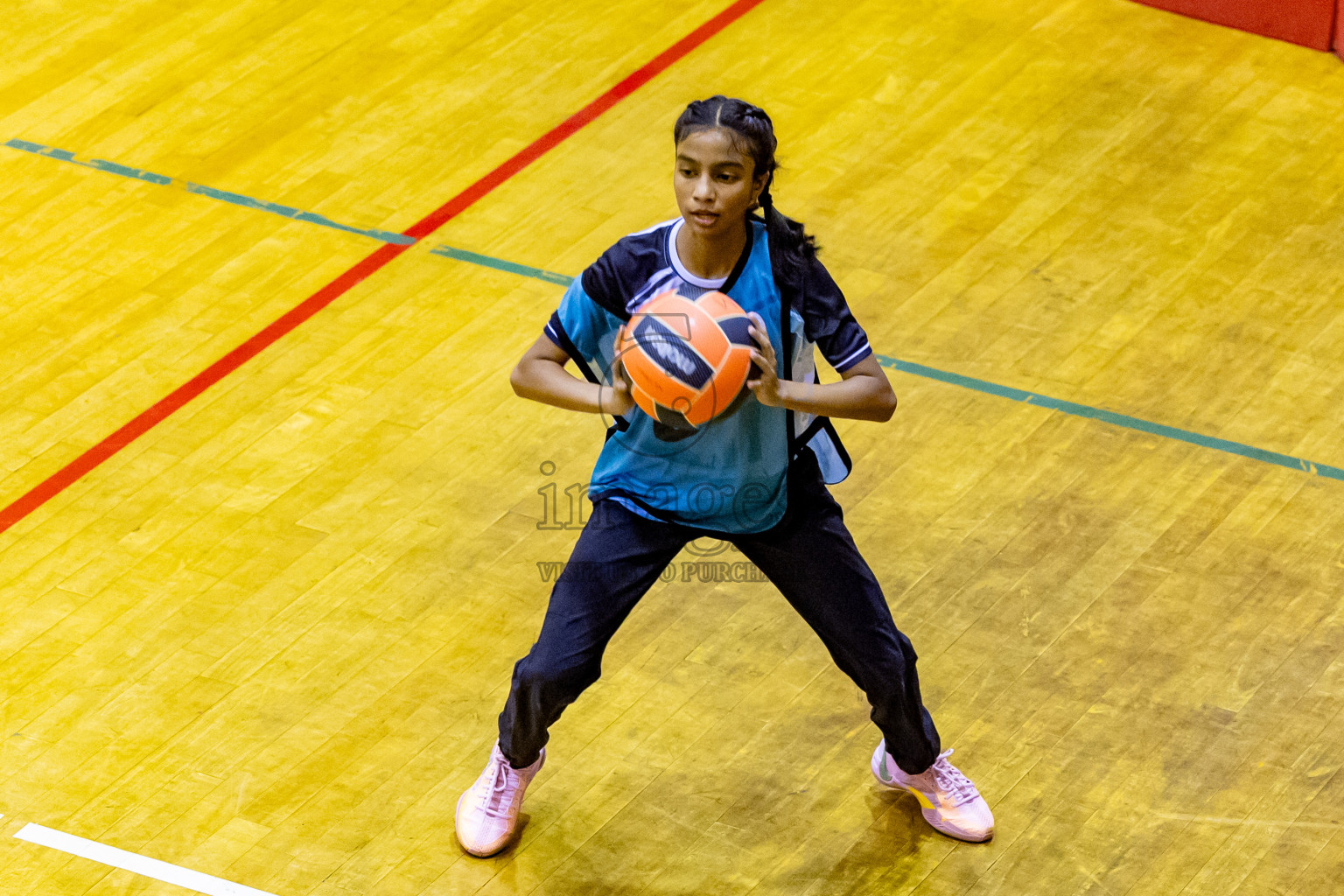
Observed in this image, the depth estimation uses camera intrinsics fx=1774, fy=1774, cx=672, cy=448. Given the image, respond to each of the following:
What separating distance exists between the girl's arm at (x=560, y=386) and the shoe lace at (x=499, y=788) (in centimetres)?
94

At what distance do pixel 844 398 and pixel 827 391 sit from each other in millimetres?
37

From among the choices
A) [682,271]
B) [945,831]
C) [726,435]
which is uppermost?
[682,271]

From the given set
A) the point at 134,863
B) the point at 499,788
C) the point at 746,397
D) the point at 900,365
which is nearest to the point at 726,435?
the point at 746,397

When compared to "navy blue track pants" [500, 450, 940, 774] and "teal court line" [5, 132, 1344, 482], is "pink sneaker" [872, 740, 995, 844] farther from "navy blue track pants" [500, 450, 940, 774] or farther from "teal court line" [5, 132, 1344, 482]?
"teal court line" [5, 132, 1344, 482]

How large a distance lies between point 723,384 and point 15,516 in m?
2.75

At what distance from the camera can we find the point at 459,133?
7.25 meters

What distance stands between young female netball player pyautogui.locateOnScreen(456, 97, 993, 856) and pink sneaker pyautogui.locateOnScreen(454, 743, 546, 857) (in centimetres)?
20

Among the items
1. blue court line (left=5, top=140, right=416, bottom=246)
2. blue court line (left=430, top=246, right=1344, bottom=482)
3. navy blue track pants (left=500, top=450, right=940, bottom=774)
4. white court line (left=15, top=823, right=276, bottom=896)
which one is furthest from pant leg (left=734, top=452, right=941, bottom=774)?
blue court line (left=5, top=140, right=416, bottom=246)

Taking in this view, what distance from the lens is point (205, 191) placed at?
22.6 feet

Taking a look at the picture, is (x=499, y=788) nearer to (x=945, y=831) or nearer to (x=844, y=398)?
(x=945, y=831)

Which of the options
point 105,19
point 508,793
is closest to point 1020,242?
point 508,793

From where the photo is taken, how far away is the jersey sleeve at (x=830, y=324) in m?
3.59

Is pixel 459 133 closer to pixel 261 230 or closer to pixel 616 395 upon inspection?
pixel 261 230

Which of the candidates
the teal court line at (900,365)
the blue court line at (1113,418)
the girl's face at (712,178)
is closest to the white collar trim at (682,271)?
the girl's face at (712,178)
